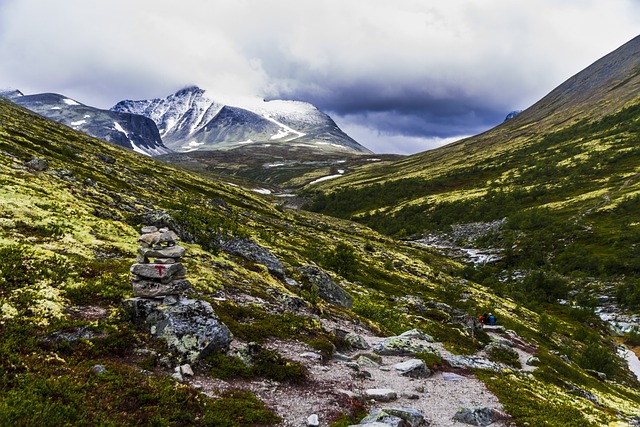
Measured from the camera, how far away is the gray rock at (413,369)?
21969mm

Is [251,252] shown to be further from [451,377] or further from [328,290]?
[451,377]

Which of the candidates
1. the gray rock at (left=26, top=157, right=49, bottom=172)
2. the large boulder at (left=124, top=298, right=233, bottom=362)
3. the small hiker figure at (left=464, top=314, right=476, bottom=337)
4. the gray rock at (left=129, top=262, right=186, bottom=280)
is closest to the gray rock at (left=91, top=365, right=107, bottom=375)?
the large boulder at (left=124, top=298, right=233, bottom=362)

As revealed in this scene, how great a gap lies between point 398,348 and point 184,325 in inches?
605

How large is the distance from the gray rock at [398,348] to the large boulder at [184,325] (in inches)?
479

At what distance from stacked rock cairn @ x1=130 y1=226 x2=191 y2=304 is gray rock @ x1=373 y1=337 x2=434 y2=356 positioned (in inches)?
567

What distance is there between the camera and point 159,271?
18.4 meters

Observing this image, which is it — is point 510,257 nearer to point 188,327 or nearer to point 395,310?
point 395,310

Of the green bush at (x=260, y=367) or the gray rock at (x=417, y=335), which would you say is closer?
the green bush at (x=260, y=367)

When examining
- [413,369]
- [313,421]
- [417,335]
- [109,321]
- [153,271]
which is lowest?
[417,335]

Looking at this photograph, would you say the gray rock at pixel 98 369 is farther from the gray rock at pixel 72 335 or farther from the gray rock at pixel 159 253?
the gray rock at pixel 159 253

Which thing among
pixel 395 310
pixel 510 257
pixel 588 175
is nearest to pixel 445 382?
pixel 395 310

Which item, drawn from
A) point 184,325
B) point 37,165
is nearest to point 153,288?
point 184,325

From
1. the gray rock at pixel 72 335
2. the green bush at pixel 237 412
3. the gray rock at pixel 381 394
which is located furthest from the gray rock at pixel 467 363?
the gray rock at pixel 72 335

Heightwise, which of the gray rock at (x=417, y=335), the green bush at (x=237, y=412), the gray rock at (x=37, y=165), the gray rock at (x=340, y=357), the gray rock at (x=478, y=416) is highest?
the gray rock at (x=37, y=165)
